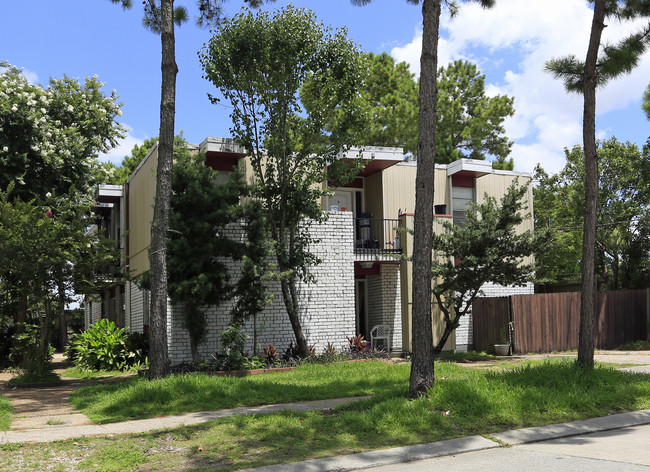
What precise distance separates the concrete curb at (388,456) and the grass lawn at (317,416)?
24 cm

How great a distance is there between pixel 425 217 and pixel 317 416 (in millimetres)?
3317

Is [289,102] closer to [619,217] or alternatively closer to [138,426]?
[138,426]

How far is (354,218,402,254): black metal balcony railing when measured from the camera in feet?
66.3

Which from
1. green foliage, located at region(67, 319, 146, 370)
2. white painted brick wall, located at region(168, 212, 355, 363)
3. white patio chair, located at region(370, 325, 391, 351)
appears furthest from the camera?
white patio chair, located at region(370, 325, 391, 351)

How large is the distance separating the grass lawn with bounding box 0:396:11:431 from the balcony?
420 inches

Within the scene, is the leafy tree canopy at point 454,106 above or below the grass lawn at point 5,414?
above

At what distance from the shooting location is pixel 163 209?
41.4ft

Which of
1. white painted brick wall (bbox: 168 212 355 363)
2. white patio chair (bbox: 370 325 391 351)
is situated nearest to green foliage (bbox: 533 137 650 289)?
white patio chair (bbox: 370 325 391 351)

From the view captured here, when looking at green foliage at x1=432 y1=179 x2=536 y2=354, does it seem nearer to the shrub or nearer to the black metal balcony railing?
the black metal balcony railing

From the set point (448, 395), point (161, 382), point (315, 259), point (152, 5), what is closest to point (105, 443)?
point (161, 382)

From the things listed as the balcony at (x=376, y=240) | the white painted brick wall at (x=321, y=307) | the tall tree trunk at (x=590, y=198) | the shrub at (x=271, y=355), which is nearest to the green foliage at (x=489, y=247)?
the balcony at (x=376, y=240)

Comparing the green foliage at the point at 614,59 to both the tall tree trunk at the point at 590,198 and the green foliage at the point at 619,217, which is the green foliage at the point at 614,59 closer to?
the tall tree trunk at the point at 590,198

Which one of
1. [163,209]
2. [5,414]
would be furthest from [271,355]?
[5,414]

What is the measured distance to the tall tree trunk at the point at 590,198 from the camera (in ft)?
36.9
